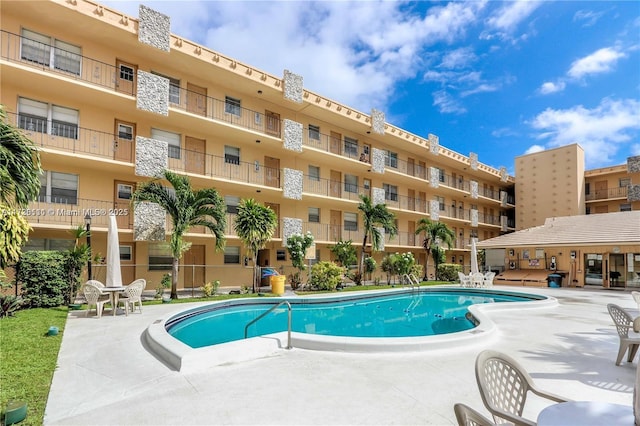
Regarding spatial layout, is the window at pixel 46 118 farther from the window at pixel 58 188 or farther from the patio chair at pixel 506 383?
the patio chair at pixel 506 383

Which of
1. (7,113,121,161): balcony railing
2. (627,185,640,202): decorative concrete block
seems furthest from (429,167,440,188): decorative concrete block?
(7,113,121,161): balcony railing

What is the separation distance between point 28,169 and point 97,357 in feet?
16.5

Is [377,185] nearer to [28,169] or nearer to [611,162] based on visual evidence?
[28,169]

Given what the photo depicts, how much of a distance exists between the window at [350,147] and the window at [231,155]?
349 inches

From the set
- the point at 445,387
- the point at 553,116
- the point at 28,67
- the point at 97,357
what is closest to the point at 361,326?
the point at 445,387

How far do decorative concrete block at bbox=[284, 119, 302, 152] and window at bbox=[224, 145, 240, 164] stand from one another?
10.1ft

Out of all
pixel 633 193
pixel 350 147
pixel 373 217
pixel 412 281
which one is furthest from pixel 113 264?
pixel 633 193

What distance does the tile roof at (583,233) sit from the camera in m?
22.3

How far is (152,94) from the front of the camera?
56.2 ft

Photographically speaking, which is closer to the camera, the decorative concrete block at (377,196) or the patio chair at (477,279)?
the patio chair at (477,279)

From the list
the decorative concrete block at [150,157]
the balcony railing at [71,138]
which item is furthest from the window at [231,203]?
the balcony railing at [71,138]

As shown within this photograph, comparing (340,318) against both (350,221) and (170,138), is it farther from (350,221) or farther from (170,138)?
(350,221)

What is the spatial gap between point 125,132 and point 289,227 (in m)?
10.3

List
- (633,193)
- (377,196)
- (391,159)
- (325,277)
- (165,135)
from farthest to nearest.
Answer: (633,193) → (391,159) → (377,196) → (325,277) → (165,135)
